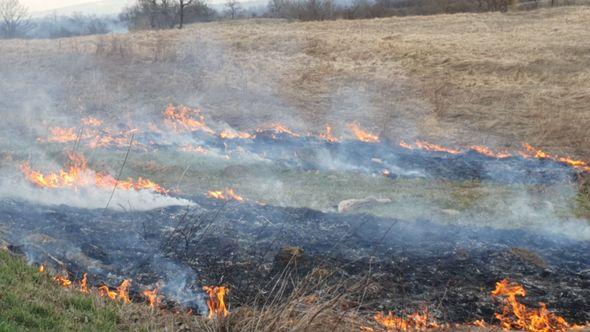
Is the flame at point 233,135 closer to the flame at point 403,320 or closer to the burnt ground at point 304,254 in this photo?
the burnt ground at point 304,254

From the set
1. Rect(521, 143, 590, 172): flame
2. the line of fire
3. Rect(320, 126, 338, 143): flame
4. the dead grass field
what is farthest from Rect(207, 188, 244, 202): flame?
Rect(521, 143, 590, 172): flame

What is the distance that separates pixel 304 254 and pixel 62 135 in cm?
947

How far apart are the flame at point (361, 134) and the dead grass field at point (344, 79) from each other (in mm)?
336

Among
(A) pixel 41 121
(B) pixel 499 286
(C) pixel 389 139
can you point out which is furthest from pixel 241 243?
(A) pixel 41 121

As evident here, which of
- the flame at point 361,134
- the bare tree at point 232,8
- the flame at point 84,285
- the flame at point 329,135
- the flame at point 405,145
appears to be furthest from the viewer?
the bare tree at point 232,8

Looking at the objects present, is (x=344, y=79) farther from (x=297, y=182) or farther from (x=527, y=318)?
(x=527, y=318)

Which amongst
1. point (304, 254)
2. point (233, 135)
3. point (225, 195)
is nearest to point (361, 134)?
point (233, 135)

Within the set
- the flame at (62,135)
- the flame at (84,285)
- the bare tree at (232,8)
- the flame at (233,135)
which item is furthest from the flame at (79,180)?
the bare tree at (232,8)

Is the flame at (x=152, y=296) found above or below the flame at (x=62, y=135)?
below

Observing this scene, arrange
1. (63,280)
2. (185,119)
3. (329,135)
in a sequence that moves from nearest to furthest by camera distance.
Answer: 1. (63,280)
2. (329,135)
3. (185,119)

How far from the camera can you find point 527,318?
20.0 feet

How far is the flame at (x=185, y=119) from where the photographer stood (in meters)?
15.5

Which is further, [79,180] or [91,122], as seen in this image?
[91,122]

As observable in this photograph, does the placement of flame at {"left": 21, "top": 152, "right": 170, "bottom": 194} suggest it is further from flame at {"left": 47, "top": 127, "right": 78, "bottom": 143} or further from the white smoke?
flame at {"left": 47, "top": 127, "right": 78, "bottom": 143}
